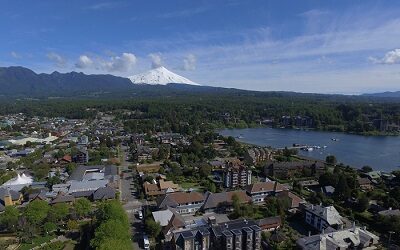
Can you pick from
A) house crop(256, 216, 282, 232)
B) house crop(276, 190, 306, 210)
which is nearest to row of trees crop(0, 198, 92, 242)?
house crop(256, 216, 282, 232)

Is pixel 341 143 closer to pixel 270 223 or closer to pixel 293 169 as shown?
pixel 293 169

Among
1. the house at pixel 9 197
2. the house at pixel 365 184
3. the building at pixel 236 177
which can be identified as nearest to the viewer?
the house at pixel 9 197

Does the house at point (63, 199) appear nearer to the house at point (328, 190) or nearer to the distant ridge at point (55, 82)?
the house at point (328, 190)

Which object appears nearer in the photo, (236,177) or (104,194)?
(104,194)

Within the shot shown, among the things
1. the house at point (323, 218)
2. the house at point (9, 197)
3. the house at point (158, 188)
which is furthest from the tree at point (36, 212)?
the house at point (323, 218)

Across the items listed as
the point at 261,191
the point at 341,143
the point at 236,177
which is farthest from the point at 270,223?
the point at 341,143
